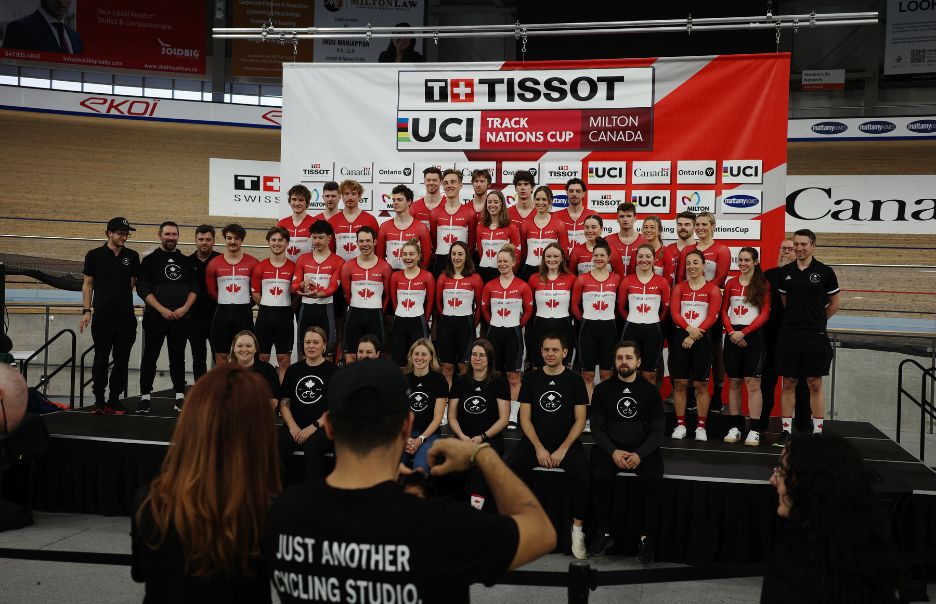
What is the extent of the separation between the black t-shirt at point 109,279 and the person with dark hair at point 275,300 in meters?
1.27

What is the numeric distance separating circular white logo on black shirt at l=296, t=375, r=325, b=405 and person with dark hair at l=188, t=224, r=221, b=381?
1.93 metres

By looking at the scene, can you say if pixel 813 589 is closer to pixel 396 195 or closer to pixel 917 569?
pixel 917 569

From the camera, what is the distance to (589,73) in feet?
31.6

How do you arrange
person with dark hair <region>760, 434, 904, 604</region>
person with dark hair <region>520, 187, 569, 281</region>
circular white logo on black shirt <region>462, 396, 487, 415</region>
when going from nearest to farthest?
person with dark hair <region>760, 434, 904, 604</region> < circular white logo on black shirt <region>462, 396, 487, 415</region> < person with dark hair <region>520, 187, 569, 281</region>

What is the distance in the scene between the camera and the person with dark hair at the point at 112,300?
803 cm

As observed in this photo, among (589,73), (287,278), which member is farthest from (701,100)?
(287,278)

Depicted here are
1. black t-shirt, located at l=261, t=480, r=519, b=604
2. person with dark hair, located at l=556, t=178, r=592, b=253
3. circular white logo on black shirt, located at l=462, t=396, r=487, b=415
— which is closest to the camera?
black t-shirt, located at l=261, t=480, r=519, b=604

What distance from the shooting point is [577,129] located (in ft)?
31.7

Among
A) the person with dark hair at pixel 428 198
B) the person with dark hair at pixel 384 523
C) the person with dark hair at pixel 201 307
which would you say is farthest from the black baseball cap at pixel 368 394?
the person with dark hair at pixel 428 198

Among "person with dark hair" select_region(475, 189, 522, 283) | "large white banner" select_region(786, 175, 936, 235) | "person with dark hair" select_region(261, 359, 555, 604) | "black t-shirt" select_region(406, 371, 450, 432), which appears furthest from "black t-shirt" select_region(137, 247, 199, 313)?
"large white banner" select_region(786, 175, 936, 235)

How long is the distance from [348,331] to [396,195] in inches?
62.6

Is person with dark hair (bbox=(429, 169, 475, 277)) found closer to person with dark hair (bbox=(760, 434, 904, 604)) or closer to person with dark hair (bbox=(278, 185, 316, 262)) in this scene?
person with dark hair (bbox=(278, 185, 316, 262))

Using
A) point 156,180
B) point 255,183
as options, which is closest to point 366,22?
point 255,183

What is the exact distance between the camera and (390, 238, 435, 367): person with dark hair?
8.40 metres
